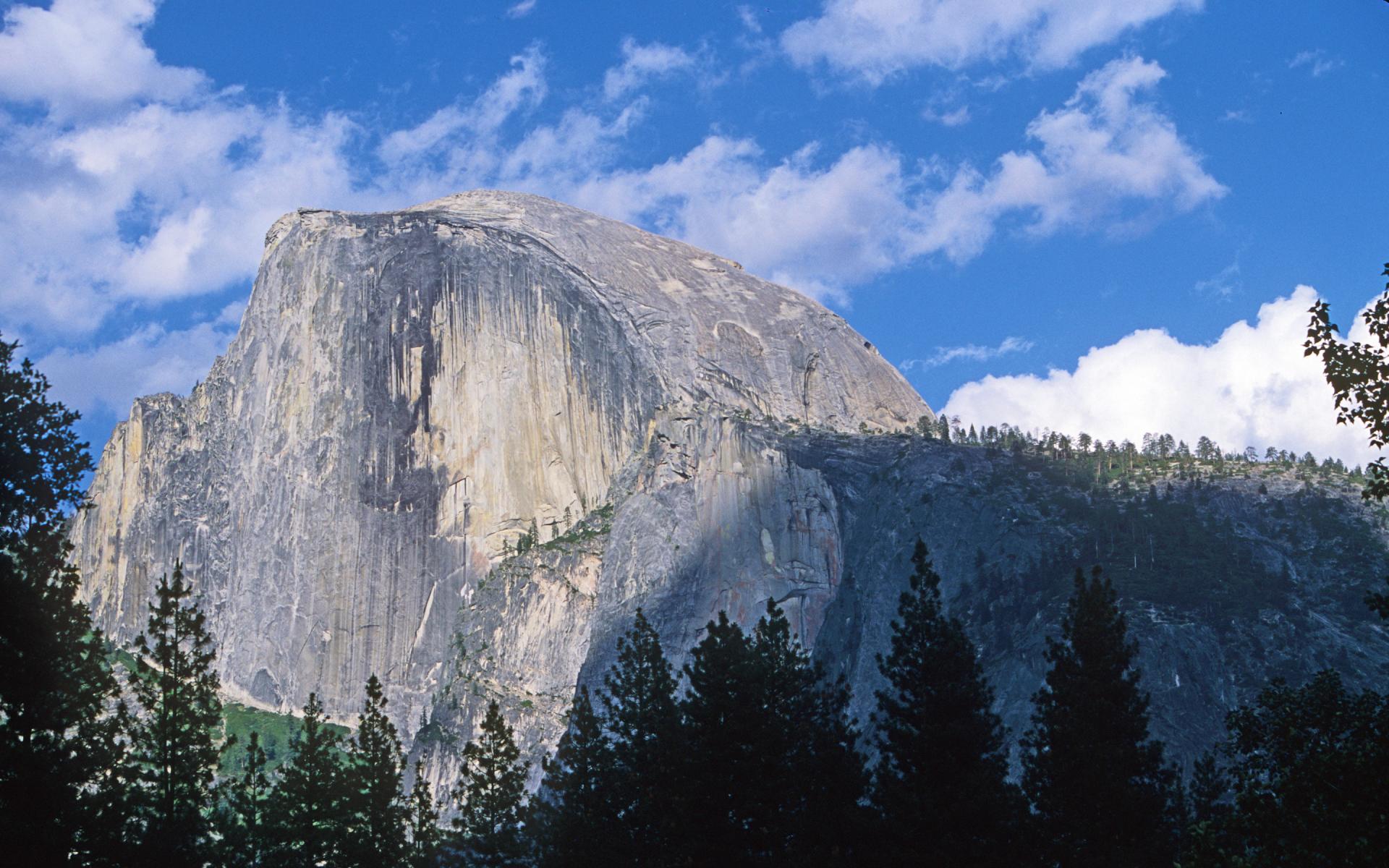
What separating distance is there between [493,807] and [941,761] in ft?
58.7

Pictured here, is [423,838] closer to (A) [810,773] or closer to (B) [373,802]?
(B) [373,802]

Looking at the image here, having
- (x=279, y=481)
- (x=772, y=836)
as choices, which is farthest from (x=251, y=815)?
(x=279, y=481)

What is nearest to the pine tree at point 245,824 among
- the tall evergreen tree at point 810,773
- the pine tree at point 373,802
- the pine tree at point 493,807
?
the pine tree at point 373,802

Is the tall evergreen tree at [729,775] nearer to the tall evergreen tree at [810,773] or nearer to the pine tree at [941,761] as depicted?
the tall evergreen tree at [810,773]

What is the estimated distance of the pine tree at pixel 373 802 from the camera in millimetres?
51750

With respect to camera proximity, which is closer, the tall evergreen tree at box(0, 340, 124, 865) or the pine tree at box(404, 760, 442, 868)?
the tall evergreen tree at box(0, 340, 124, 865)

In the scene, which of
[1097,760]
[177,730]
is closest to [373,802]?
[177,730]

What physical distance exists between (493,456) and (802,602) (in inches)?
2296

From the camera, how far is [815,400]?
19462cm

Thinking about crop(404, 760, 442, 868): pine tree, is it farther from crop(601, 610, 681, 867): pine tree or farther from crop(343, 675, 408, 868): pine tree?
crop(601, 610, 681, 867): pine tree

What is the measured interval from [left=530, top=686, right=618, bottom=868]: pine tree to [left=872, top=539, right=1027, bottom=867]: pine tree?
8772mm

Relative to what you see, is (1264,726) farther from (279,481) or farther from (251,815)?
(279,481)

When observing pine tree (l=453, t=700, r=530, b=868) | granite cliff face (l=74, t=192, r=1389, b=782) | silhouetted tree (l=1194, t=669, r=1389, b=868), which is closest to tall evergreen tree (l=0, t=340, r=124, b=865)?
pine tree (l=453, t=700, r=530, b=868)

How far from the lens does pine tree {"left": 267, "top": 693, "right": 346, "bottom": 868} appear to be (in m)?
50.7
